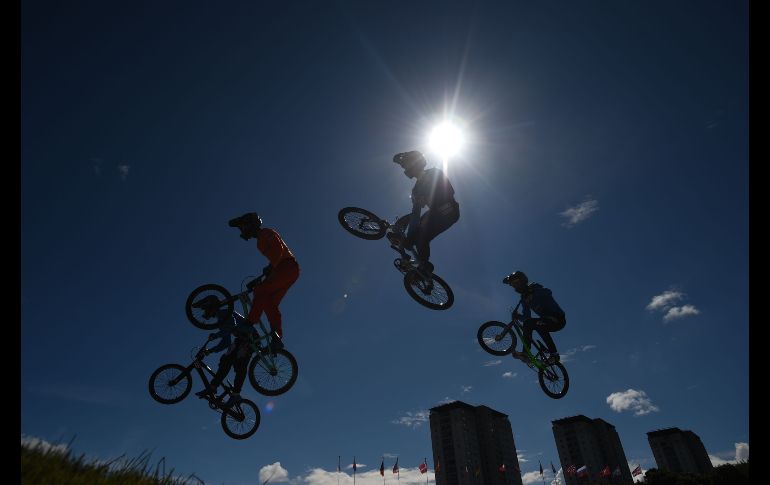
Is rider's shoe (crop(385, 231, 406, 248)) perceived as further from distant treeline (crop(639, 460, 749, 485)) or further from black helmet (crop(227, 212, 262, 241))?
distant treeline (crop(639, 460, 749, 485))

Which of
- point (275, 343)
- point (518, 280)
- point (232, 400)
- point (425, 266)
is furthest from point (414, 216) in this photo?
point (232, 400)

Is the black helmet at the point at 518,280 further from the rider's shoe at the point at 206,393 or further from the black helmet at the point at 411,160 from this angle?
the rider's shoe at the point at 206,393

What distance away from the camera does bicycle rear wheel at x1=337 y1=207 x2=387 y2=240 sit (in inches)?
552

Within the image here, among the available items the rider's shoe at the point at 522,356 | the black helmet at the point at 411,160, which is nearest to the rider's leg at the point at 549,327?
the rider's shoe at the point at 522,356

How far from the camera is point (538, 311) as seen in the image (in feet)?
43.1

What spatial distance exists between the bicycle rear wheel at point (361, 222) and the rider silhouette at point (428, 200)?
1.87 meters

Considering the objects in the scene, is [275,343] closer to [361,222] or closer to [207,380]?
[207,380]

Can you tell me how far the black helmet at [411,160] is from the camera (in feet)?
39.4

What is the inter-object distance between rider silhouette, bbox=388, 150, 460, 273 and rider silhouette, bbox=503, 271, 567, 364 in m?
3.34
